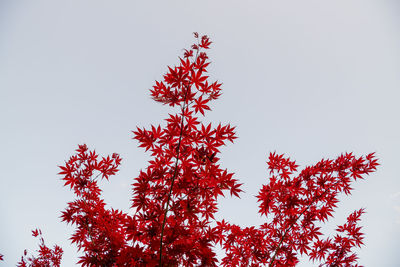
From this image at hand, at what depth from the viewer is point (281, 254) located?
4.39 meters

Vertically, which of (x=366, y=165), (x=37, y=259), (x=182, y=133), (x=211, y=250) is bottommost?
(x=37, y=259)

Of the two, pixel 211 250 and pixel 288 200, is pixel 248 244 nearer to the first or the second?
pixel 288 200

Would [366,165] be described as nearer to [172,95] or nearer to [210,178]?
[210,178]

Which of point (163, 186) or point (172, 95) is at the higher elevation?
point (172, 95)

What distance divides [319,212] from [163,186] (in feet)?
13.0

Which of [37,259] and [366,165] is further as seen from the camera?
[37,259]

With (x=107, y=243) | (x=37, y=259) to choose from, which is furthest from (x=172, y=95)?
(x=37, y=259)

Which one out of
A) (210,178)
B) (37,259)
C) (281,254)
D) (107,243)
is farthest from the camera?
(37,259)

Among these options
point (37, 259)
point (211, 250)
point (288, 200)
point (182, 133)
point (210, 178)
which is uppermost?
point (182, 133)

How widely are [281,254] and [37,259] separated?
24.1 feet

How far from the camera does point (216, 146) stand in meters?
2.79

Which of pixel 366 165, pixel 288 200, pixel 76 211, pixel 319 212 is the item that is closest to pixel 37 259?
pixel 76 211

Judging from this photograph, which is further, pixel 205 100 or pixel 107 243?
pixel 107 243

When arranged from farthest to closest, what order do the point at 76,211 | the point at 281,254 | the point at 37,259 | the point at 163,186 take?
1. the point at 37,259
2. the point at 281,254
3. the point at 76,211
4. the point at 163,186
